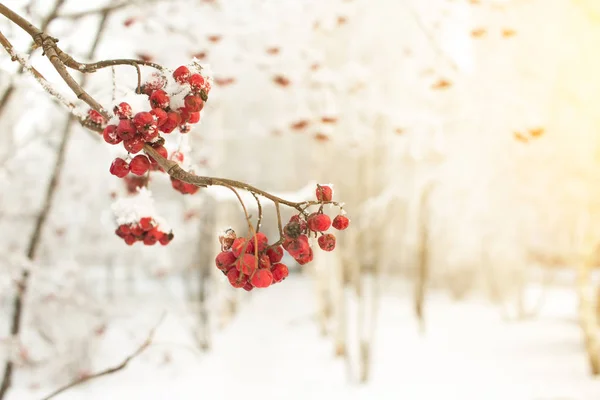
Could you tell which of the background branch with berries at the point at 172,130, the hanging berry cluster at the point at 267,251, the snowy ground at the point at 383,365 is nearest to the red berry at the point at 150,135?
the background branch with berries at the point at 172,130

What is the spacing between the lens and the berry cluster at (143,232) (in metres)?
1.31

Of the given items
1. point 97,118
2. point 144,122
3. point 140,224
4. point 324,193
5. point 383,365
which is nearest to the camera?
point 144,122

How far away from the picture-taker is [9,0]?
219cm

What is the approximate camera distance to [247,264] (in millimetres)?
941

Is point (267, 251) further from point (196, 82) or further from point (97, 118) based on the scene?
point (97, 118)

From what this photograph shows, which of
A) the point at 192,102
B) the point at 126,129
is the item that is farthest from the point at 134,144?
the point at 192,102

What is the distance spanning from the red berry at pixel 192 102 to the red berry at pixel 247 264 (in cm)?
31

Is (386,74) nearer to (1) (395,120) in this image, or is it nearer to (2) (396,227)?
(1) (395,120)

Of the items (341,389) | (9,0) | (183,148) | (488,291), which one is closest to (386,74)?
(341,389)

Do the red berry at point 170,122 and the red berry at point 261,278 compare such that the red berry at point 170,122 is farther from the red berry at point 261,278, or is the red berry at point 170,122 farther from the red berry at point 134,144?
the red berry at point 261,278

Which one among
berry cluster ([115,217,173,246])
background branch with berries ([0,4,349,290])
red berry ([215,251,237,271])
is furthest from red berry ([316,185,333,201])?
berry cluster ([115,217,173,246])

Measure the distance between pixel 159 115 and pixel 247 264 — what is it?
330 millimetres

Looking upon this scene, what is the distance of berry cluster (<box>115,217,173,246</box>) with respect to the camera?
51.8 inches

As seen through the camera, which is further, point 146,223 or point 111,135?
point 146,223
